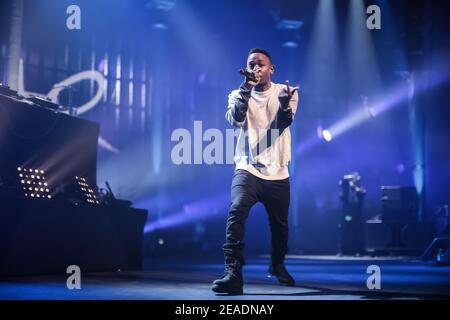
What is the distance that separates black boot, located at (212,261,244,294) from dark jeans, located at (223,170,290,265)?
0.17ft

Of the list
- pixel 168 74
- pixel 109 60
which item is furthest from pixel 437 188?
pixel 109 60

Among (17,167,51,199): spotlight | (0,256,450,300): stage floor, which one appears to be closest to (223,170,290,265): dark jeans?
(0,256,450,300): stage floor

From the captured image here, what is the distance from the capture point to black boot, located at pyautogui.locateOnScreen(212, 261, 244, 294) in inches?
139

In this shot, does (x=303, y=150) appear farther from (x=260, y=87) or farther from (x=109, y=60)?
(x=260, y=87)

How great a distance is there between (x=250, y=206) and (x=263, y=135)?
49cm

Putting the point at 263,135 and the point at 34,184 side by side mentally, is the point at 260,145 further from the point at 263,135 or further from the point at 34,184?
the point at 34,184

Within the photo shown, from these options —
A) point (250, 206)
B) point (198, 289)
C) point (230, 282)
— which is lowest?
point (198, 289)

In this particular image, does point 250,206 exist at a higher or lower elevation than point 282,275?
higher

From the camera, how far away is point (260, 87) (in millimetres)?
4062

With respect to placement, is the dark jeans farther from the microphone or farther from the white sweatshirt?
the microphone

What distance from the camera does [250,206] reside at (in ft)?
12.7

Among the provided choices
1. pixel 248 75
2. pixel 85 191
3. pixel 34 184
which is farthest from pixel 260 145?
pixel 85 191

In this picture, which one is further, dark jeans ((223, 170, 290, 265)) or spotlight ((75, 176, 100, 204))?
spotlight ((75, 176, 100, 204))

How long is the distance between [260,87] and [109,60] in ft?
33.9
